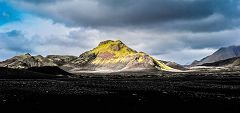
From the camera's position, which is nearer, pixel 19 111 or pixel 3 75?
pixel 19 111

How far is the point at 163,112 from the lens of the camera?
147 feet

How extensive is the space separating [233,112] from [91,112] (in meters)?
16.1

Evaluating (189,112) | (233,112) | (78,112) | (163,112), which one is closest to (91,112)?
(78,112)

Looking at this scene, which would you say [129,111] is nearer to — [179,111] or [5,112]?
[179,111]

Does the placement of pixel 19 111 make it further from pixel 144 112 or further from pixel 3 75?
pixel 3 75

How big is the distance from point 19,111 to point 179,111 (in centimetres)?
1859

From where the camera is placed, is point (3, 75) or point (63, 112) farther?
point (3, 75)

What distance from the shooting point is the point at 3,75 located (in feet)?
652

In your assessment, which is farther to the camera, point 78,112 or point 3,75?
point 3,75

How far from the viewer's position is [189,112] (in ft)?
146

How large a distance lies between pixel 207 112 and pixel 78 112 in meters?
14.8

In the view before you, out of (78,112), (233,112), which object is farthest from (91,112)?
(233,112)

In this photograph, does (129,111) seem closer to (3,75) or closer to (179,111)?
(179,111)

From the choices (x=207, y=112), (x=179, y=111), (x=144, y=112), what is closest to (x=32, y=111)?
(x=144, y=112)
